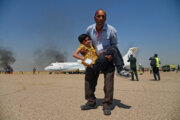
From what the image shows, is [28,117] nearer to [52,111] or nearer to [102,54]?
[52,111]

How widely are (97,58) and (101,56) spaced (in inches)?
3.1

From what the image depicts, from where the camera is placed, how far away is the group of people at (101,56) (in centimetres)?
213

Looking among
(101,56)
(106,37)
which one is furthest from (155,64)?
(101,56)

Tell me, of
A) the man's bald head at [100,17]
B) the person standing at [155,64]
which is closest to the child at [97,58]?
the man's bald head at [100,17]

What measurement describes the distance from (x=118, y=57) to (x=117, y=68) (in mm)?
195

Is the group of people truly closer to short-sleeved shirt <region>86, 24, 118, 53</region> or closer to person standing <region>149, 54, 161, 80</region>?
short-sleeved shirt <region>86, 24, 118, 53</region>

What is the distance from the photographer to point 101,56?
2.14 meters

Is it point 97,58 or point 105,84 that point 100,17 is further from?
point 105,84

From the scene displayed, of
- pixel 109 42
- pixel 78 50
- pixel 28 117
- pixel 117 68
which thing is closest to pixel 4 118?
pixel 28 117

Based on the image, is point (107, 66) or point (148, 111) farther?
point (107, 66)

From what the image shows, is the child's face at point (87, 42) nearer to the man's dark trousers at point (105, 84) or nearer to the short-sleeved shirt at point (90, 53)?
the short-sleeved shirt at point (90, 53)

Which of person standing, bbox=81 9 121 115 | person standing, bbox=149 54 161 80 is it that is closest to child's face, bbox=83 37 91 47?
person standing, bbox=81 9 121 115

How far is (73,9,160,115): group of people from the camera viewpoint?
2.13 metres

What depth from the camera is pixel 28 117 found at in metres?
1.79
